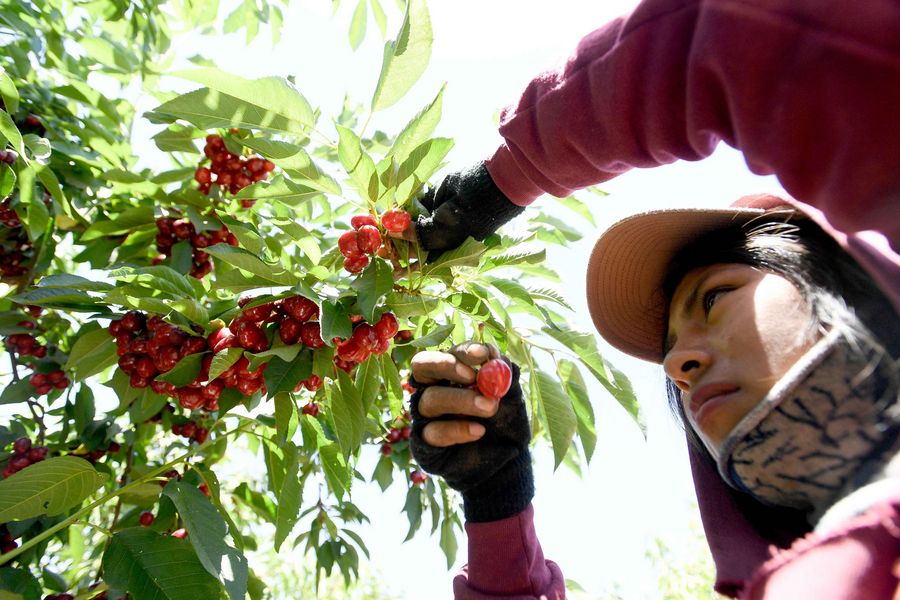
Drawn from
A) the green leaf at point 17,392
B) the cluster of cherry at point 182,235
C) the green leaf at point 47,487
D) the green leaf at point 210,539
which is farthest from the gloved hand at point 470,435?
the green leaf at point 17,392

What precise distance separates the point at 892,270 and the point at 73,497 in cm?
169

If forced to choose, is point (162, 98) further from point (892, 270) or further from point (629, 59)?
point (892, 270)

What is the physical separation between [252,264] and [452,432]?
540 millimetres

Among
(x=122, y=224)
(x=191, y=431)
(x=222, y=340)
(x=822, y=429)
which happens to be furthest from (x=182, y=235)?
(x=822, y=429)

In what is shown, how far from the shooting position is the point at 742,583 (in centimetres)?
97

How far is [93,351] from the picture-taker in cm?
168

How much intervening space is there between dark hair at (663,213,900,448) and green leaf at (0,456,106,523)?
55.0 inches

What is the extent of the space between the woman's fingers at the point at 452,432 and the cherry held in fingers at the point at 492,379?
0.08m

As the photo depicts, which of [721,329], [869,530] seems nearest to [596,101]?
[721,329]

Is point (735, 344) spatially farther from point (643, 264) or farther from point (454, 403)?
point (454, 403)

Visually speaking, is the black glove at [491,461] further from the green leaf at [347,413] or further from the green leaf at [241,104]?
the green leaf at [241,104]

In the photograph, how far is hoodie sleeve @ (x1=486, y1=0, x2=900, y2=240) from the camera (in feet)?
2.30

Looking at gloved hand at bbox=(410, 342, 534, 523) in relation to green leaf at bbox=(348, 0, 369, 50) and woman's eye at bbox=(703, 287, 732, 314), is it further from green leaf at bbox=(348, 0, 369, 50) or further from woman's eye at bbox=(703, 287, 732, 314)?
green leaf at bbox=(348, 0, 369, 50)

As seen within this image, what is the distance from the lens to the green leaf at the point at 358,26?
8.32 feet
